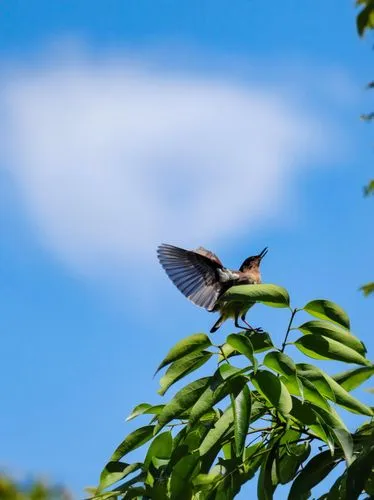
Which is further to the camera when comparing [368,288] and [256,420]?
[368,288]

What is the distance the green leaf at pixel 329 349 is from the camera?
2.30m

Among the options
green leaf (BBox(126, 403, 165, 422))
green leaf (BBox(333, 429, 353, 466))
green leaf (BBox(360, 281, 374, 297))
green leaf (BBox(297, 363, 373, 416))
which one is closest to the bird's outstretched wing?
green leaf (BBox(126, 403, 165, 422))

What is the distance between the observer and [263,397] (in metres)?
2.34

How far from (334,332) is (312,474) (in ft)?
1.11

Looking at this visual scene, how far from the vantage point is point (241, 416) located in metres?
2.15

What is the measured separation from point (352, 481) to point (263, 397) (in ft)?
1.07

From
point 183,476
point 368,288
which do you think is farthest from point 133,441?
point 368,288

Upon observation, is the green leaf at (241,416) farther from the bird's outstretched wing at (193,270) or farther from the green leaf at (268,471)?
the bird's outstretched wing at (193,270)

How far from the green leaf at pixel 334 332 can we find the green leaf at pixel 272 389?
185 millimetres

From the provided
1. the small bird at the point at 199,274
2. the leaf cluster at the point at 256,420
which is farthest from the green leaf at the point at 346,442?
the small bird at the point at 199,274

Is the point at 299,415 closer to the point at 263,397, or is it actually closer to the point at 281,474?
the point at 263,397

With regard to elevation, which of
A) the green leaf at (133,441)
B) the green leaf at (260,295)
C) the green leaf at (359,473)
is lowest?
the green leaf at (359,473)

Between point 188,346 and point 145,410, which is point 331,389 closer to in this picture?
point 188,346

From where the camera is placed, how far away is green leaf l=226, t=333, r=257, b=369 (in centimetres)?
218
